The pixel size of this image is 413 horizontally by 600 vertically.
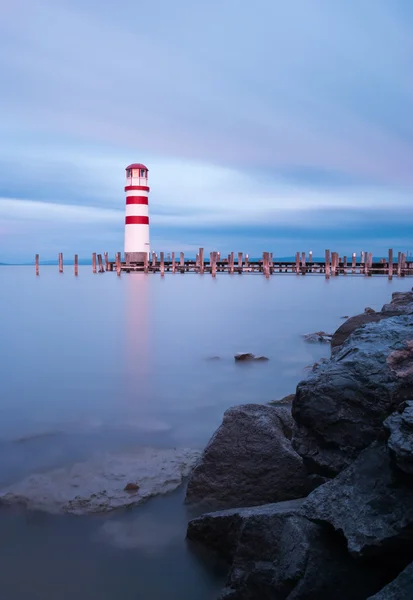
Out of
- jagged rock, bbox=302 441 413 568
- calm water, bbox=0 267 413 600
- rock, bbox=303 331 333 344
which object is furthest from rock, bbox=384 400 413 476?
rock, bbox=303 331 333 344

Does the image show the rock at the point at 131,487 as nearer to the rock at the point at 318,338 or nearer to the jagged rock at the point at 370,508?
the jagged rock at the point at 370,508

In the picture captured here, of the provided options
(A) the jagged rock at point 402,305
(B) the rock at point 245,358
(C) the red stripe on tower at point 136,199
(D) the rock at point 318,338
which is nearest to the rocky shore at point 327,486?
(A) the jagged rock at point 402,305

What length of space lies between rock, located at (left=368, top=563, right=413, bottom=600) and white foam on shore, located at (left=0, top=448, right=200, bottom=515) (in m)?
1.72

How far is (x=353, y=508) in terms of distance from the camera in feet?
5.91

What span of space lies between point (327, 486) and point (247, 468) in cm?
92

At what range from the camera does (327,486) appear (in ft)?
6.40

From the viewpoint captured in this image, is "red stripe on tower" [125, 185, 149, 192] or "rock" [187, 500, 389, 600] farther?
"red stripe on tower" [125, 185, 149, 192]

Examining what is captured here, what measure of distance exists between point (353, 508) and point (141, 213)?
30.2m

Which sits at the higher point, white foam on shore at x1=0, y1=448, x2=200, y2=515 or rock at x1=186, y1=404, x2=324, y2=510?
rock at x1=186, y1=404, x2=324, y2=510

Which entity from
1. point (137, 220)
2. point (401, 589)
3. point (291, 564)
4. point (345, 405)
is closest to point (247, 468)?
point (345, 405)

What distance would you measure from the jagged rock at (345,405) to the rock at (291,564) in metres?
0.24

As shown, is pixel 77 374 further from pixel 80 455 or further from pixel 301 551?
pixel 301 551

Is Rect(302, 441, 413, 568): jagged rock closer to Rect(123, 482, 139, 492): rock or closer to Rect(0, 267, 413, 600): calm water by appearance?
Rect(0, 267, 413, 600): calm water

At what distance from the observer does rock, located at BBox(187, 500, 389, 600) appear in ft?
5.82
